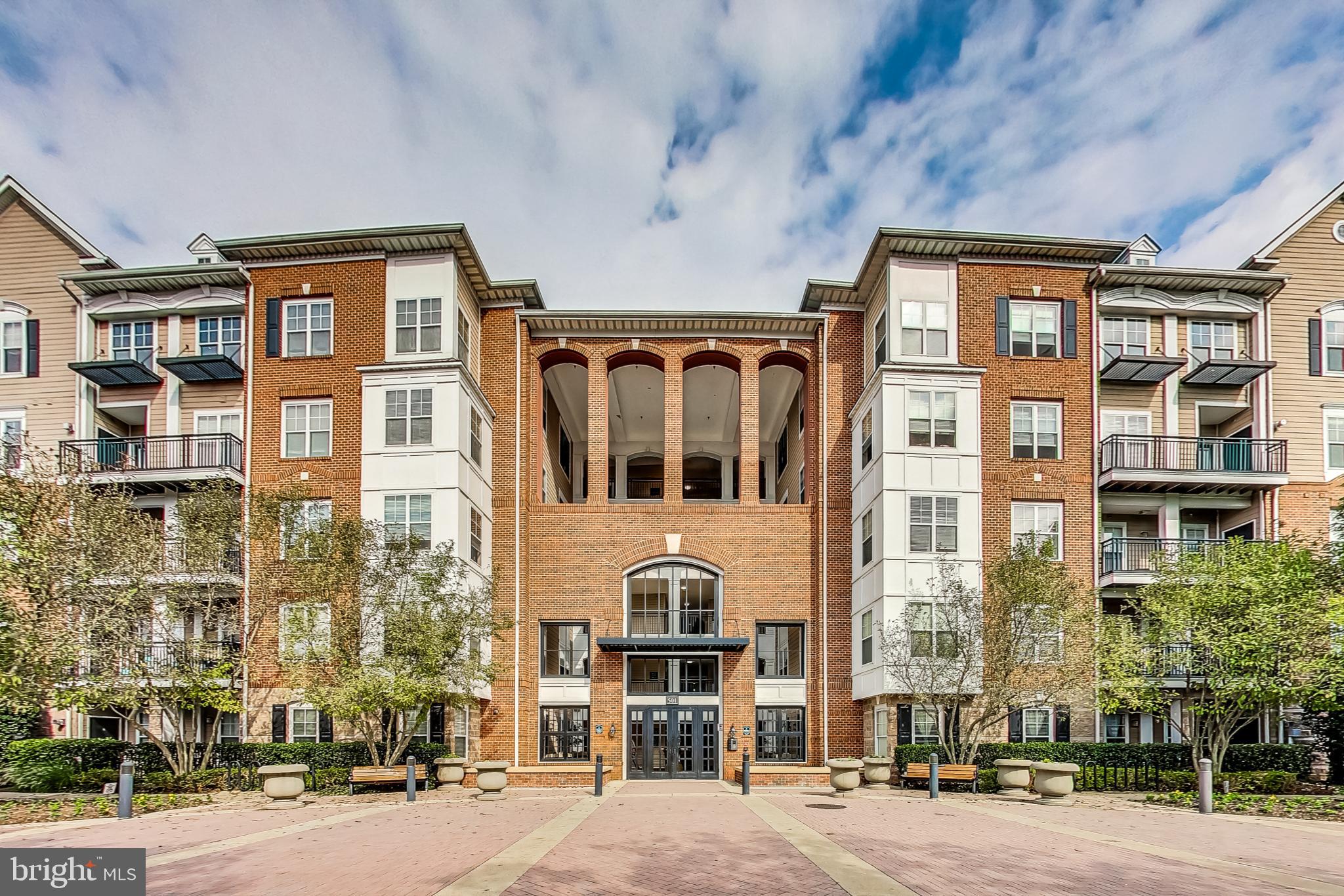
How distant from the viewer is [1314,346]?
99.3ft

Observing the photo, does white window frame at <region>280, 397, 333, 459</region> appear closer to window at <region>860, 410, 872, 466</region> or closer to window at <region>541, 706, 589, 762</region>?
window at <region>541, 706, 589, 762</region>

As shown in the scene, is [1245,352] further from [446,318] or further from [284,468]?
[284,468]

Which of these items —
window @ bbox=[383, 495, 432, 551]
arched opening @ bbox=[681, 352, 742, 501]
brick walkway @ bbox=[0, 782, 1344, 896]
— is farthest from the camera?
arched opening @ bbox=[681, 352, 742, 501]

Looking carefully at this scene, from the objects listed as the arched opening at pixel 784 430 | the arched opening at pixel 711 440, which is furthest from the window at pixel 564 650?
the arched opening at pixel 711 440

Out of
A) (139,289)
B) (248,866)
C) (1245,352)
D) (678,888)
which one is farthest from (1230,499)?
(139,289)

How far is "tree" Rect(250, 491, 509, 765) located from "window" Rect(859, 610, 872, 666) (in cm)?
1098

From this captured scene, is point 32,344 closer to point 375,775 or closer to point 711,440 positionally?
point 375,775

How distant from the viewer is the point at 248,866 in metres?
12.1

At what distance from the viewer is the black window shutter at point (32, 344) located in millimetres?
30859

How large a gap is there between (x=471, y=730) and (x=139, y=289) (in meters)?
17.5

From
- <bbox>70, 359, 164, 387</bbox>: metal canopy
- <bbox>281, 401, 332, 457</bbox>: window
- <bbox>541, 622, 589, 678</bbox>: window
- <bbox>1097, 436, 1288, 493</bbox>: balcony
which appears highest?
<bbox>70, 359, 164, 387</bbox>: metal canopy

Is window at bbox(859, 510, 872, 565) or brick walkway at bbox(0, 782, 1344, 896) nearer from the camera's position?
brick walkway at bbox(0, 782, 1344, 896)

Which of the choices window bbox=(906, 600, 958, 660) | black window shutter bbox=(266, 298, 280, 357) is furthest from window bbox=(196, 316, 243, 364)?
window bbox=(906, 600, 958, 660)

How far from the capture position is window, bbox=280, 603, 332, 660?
23.8m
